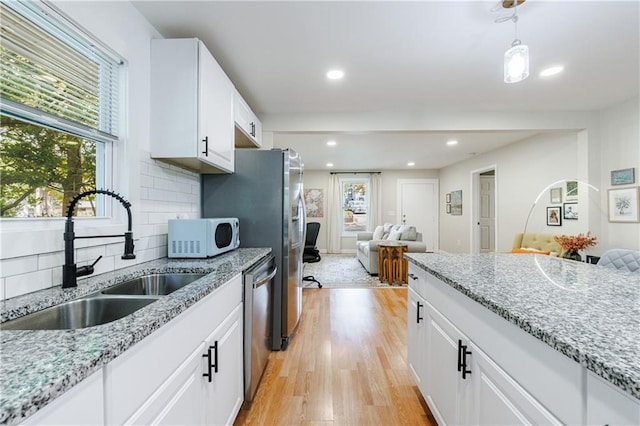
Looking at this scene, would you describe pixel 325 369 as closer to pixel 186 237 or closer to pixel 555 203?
pixel 186 237

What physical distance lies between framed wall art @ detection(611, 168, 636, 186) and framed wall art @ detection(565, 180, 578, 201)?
498 millimetres

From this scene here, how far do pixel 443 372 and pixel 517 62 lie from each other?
1.65 metres

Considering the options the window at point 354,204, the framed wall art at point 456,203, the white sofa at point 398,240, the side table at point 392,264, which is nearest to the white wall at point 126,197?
the side table at point 392,264

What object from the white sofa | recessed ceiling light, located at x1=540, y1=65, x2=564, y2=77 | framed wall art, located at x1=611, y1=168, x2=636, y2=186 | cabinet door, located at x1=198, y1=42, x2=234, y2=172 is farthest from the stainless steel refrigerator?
framed wall art, located at x1=611, y1=168, x2=636, y2=186

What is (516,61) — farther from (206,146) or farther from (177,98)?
(177,98)

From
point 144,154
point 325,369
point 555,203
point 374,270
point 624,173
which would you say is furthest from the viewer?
point 374,270

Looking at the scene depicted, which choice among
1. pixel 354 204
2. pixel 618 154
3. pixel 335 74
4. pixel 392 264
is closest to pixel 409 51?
pixel 335 74

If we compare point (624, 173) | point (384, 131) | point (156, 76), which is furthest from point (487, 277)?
point (624, 173)

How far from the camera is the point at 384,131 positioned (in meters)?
3.47

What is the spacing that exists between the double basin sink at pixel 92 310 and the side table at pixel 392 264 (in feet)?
12.5

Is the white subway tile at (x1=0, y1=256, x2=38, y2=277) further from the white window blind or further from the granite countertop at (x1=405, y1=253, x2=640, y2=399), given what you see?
the granite countertop at (x1=405, y1=253, x2=640, y2=399)

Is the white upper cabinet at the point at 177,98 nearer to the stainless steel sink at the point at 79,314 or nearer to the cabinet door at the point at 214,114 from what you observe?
Answer: the cabinet door at the point at 214,114

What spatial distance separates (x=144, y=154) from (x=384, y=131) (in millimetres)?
2603

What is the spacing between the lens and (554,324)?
77cm
